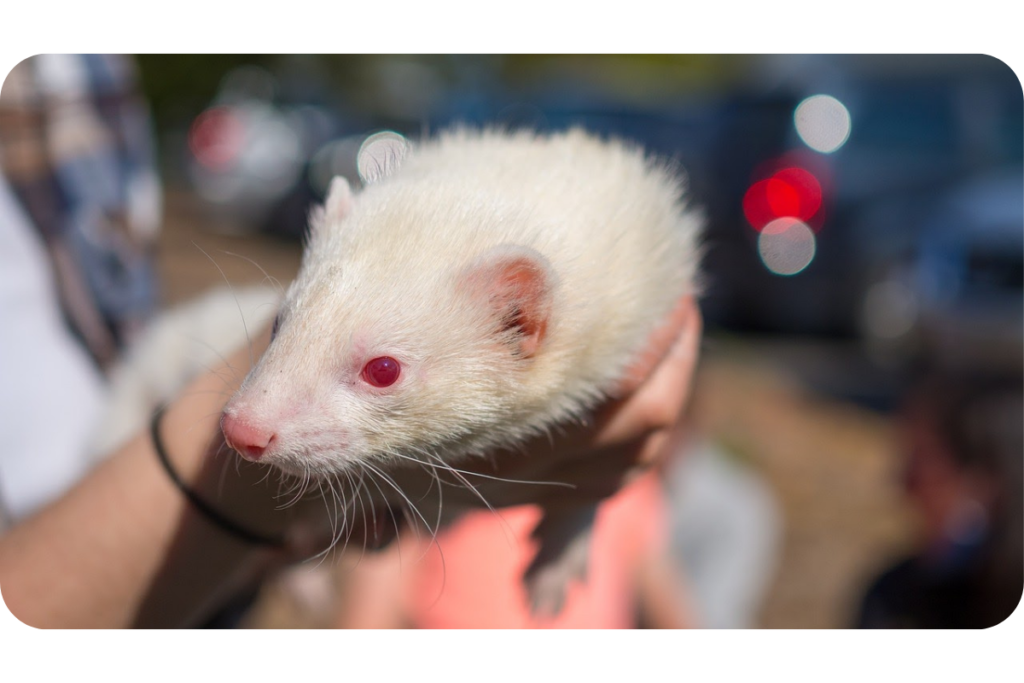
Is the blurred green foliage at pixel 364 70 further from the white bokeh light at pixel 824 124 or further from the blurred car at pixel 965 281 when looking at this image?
the blurred car at pixel 965 281

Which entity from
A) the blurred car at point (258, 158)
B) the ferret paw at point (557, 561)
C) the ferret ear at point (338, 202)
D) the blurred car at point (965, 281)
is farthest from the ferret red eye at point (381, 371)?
the blurred car at point (258, 158)

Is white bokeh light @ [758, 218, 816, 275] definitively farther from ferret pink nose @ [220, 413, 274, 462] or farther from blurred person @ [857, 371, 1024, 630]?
ferret pink nose @ [220, 413, 274, 462]

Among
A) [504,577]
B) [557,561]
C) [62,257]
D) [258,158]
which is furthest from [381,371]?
[258,158]

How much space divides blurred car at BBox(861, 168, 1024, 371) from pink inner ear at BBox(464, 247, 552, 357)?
486 cm

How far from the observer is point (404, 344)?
1.52 m

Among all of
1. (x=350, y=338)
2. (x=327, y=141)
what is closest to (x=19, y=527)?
(x=350, y=338)

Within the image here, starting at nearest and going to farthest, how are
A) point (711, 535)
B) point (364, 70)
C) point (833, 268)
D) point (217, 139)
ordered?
1. point (711, 535)
2. point (833, 268)
3. point (217, 139)
4. point (364, 70)

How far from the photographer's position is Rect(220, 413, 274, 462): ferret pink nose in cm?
140

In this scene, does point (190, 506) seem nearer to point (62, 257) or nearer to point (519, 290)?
point (519, 290)

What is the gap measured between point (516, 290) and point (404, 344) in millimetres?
222

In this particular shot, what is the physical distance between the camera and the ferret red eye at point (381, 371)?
1.52m

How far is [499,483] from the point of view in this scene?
5.50 feet

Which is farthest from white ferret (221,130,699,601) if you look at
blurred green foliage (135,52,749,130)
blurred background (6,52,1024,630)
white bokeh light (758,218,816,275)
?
white bokeh light (758,218,816,275)

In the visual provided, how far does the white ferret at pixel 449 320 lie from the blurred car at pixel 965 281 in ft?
15.6
